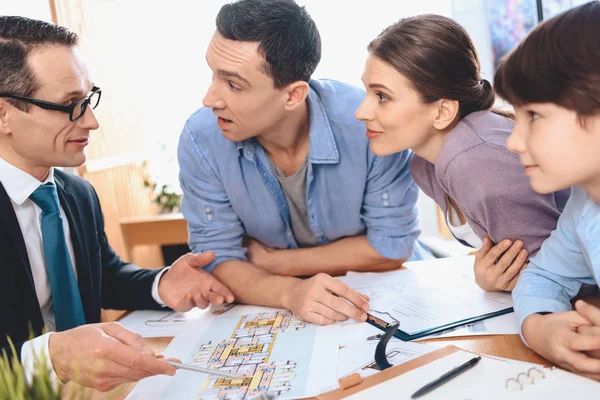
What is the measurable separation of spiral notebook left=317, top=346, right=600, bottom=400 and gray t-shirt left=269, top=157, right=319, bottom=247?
902mm

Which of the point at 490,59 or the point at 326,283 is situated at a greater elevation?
the point at 490,59

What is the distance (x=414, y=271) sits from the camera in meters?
1.53

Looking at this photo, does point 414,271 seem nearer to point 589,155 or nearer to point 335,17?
point 589,155

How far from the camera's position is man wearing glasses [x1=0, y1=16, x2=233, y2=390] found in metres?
1.29

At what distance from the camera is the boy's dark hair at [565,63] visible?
34.2 inches

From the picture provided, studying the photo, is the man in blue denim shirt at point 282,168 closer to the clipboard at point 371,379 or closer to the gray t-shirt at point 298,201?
the gray t-shirt at point 298,201

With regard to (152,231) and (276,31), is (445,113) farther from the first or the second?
(152,231)

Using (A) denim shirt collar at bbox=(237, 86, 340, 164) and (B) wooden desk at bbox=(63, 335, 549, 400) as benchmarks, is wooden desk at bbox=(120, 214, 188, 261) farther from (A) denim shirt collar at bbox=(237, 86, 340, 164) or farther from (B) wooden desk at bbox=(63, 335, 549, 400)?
(B) wooden desk at bbox=(63, 335, 549, 400)

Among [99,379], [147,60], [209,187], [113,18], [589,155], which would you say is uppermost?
[113,18]

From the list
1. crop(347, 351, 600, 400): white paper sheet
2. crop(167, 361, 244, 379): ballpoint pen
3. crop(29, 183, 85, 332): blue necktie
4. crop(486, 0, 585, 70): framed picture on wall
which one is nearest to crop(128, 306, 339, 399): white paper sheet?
crop(167, 361, 244, 379): ballpoint pen

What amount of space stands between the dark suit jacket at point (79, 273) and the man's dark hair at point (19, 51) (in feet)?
0.79

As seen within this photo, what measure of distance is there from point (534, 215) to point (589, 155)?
1.22 feet

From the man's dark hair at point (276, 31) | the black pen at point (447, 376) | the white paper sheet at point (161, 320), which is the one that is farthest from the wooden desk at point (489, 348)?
the man's dark hair at point (276, 31)

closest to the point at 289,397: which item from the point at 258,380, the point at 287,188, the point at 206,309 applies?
the point at 258,380
